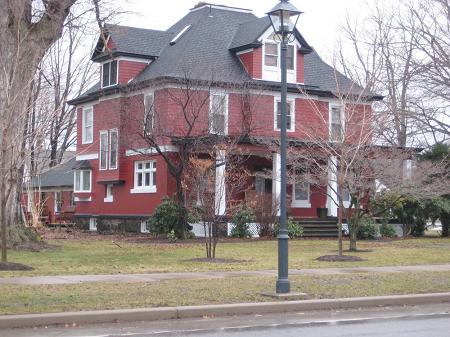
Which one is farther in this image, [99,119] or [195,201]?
[99,119]

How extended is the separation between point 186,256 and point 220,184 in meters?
2.66

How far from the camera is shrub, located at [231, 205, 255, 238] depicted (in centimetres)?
3269

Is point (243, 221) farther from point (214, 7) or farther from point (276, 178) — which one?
point (214, 7)

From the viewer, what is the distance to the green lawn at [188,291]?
41.2ft

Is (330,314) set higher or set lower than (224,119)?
lower

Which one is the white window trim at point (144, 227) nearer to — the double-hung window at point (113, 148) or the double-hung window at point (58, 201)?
the double-hung window at point (113, 148)

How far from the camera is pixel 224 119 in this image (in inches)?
1332

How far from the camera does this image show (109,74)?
39156 mm

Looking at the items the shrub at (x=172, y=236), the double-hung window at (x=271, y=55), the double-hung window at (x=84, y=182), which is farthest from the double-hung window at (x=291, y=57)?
the double-hung window at (x=84, y=182)

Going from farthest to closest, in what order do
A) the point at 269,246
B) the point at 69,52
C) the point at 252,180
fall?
the point at 69,52, the point at 252,180, the point at 269,246

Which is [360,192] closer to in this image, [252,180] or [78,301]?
[252,180]

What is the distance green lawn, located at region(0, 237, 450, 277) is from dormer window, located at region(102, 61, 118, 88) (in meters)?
11.2

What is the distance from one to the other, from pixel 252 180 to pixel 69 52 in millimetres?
25859

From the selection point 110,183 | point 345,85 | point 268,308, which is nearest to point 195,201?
point 110,183
